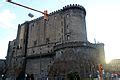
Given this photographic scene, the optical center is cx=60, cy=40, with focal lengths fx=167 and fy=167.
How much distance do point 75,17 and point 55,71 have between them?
16.4 meters

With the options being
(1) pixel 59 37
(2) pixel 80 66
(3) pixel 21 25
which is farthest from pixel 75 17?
(3) pixel 21 25

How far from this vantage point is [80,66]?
3897 cm

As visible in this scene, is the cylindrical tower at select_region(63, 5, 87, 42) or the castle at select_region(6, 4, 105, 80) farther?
the cylindrical tower at select_region(63, 5, 87, 42)

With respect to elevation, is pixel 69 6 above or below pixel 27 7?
above

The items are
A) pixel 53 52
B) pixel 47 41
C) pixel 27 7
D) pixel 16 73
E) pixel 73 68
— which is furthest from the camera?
pixel 16 73

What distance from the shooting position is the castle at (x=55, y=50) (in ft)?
132

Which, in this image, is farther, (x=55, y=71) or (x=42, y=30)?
(x=42, y=30)

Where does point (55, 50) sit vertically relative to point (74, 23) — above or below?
below

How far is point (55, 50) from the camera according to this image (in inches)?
1813

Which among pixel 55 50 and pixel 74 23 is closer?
pixel 55 50

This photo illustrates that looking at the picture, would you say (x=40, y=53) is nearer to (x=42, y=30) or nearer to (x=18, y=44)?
(x=42, y=30)

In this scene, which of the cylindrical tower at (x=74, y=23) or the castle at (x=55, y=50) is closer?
the castle at (x=55, y=50)

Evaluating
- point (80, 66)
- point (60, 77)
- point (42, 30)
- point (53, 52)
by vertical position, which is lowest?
point (60, 77)

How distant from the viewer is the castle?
4038cm
